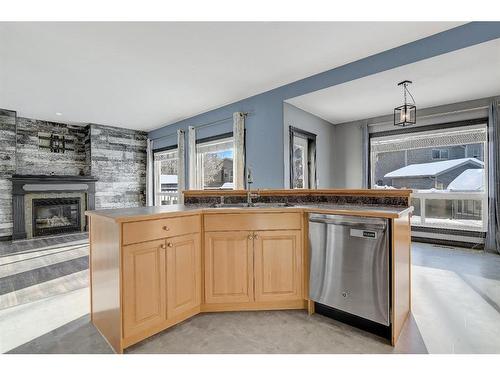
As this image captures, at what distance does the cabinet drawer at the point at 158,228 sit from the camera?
1671 mm

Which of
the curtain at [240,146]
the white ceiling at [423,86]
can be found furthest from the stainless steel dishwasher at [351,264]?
the curtain at [240,146]

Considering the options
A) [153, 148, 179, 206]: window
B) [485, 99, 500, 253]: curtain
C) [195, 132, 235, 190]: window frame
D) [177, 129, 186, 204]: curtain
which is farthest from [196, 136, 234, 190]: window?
[485, 99, 500, 253]: curtain

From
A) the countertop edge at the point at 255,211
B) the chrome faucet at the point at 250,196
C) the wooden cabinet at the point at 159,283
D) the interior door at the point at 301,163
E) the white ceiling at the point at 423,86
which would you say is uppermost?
the white ceiling at the point at 423,86

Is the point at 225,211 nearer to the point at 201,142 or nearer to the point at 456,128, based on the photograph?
Answer: the point at 201,142

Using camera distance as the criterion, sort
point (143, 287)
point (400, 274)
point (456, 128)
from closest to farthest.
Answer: point (143, 287) < point (400, 274) < point (456, 128)

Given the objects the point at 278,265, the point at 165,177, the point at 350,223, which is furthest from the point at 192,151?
the point at 350,223

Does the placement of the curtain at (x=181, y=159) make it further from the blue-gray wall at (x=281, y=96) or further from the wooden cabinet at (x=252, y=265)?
the wooden cabinet at (x=252, y=265)

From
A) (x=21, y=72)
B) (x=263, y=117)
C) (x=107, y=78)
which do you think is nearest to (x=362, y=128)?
(x=263, y=117)

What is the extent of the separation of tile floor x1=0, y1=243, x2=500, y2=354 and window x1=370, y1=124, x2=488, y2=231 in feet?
7.98

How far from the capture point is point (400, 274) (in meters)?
1.89

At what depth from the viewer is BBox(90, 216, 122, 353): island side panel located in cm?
166

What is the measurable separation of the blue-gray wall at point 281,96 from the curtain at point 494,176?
2.25 m

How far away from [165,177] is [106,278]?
5.60 meters

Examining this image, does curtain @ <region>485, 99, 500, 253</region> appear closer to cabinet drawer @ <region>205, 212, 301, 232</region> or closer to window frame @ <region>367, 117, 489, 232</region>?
window frame @ <region>367, 117, 489, 232</region>
